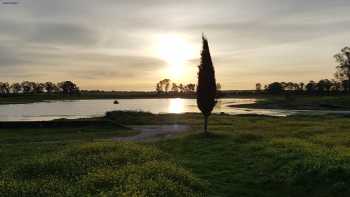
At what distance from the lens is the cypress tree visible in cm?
4262

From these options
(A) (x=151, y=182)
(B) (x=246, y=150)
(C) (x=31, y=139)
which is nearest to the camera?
(A) (x=151, y=182)

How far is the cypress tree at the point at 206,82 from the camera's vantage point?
42.6 meters

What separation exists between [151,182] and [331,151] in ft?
40.7

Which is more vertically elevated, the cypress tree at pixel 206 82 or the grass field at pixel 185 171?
the cypress tree at pixel 206 82

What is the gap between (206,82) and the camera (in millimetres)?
42750

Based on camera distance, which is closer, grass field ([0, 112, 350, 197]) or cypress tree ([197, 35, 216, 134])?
grass field ([0, 112, 350, 197])

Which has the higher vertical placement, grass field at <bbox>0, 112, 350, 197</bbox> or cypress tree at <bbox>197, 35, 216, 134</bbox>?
cypress tree at <bbox>197, 35, 216, 134</bbox>

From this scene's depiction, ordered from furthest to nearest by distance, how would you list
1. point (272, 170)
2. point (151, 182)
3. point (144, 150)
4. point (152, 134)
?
point (152, 134)
point (144, 150)
point (272, 170)
point (151, 182)

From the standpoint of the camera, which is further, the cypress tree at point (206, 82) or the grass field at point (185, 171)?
the cypress tree at point (206, 82)

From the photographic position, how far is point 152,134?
→ 144 ft

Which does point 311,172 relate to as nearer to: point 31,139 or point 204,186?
point 204,186

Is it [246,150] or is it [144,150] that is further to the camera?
[246,150]

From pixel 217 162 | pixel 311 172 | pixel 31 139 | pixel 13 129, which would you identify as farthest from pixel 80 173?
pixel 13 129

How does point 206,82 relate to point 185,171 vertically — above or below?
above
